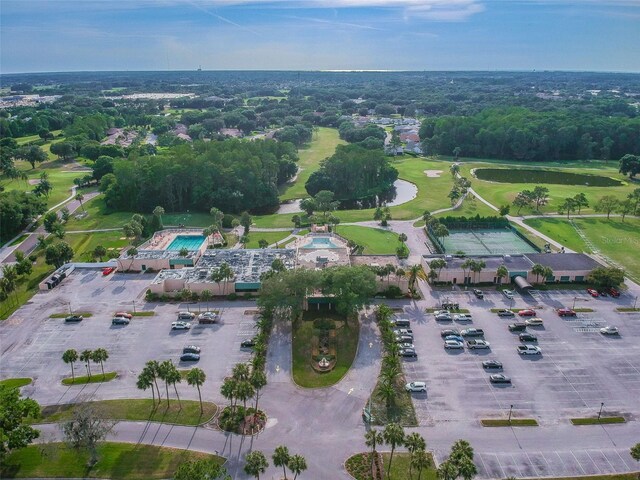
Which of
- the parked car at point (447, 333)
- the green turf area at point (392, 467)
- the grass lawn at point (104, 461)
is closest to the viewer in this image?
the green turf area at point (392, 467)

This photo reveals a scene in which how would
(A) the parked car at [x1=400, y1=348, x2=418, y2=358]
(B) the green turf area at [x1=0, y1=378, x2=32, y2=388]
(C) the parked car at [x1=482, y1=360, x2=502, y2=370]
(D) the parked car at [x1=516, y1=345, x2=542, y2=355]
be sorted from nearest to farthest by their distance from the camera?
(B) the green turf area at [x1=0, y1=378, x2=32, y2=388], (C) the parked car at [x1=482, y1=360, x2=502, y2=370], (A) the parked car at [x1=400, y1=348, x2=418, y2=358], (D) the parked car at [x1=516, y1=345, x2=542, y2=355]

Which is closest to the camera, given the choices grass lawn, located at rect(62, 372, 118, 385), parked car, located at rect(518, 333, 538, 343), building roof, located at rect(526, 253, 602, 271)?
grass lawn, located at rect(62, 372, 118, 385)

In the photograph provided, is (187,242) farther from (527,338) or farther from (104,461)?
(527,338)

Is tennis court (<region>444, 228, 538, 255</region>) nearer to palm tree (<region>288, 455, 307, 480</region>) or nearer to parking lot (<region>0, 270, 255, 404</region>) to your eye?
parking lot (<region>0, 270, 255, 404</region>)

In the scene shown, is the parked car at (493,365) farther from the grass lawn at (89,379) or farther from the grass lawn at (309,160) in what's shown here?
the grass lawn at (309,160)

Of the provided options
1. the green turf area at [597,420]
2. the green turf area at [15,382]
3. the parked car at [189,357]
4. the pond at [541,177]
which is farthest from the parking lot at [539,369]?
the pond at [541,177]

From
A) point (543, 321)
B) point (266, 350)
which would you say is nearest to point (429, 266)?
point (543, 321)

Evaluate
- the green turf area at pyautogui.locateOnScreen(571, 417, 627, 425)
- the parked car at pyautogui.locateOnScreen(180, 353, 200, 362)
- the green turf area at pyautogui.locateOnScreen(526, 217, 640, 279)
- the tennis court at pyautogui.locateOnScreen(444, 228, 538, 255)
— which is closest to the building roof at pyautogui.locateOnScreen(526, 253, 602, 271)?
the tennis court at pyautogui.locateOnScreen(444, 228, 538, 255)
